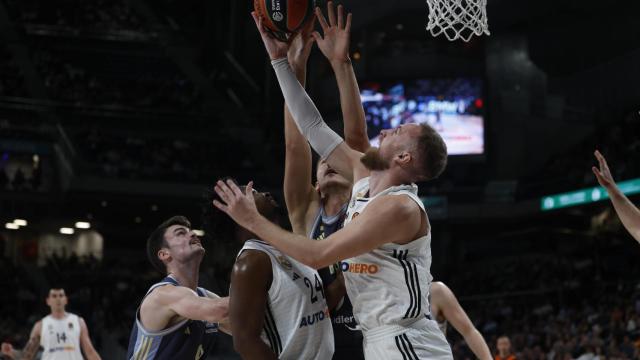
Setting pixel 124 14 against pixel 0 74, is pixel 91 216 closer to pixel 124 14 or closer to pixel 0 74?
pixel 0 74

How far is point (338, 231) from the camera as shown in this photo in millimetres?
3336

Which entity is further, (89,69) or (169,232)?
(89,69)

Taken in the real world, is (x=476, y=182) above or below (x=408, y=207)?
above

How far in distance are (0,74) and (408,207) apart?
22785 mm

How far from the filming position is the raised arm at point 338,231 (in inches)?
129

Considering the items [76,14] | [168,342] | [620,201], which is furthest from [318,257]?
[76,14]

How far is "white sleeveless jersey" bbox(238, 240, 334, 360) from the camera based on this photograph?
358 centimetres

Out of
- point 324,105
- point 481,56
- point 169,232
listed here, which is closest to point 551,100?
point 481,56

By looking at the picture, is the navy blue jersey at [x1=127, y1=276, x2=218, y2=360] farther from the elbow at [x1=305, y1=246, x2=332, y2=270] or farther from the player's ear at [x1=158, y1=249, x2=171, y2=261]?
the elbow at [x1=305, y1=246, x2=332, y2=270]

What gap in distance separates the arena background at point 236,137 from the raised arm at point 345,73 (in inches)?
542

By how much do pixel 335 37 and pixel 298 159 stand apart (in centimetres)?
66

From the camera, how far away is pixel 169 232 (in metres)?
4.83

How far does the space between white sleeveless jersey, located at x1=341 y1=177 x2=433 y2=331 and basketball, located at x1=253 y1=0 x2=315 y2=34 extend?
46.7 inches

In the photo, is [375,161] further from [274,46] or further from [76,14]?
[76,14]
